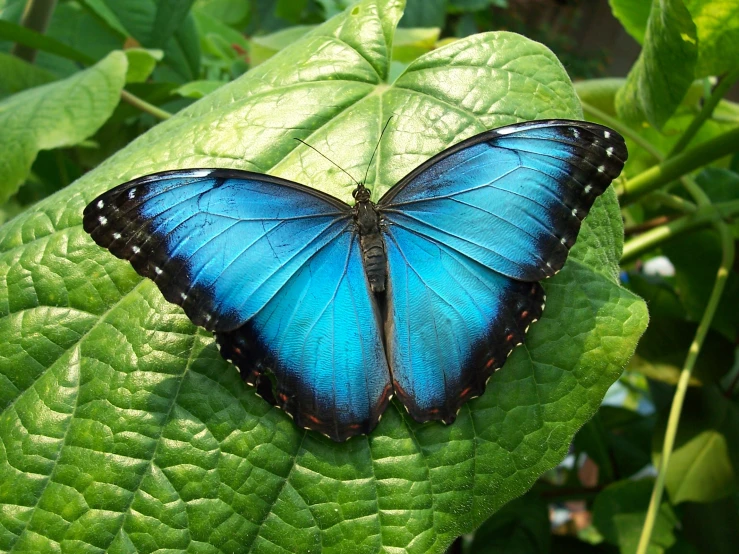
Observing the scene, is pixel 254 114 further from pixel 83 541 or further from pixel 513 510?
pixel 513 510

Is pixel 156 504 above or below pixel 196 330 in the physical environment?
below

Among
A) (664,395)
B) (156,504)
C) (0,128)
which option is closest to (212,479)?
(156,504)

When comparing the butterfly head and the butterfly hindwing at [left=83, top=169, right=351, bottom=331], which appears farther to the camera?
the butterfly head

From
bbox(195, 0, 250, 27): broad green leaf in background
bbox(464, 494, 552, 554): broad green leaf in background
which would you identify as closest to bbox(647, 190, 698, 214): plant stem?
bbox(464, 494, 552, 554): broad green leaf in background

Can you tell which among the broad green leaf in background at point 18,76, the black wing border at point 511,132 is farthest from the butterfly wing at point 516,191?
the broad green leaf in background at point 18,76

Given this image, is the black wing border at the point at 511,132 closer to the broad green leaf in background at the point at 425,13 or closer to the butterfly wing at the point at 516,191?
the butterfly wing at the point at 516,191

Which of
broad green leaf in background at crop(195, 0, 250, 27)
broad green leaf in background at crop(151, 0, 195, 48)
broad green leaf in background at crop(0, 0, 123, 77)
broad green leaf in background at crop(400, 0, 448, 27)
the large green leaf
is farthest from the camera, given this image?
broad green leaf in background at crop(400, 0, 448, 27)

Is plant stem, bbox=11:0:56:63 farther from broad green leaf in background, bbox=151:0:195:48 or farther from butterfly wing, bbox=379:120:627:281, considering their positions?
butterfly wing, bbox=379:120:627:281
